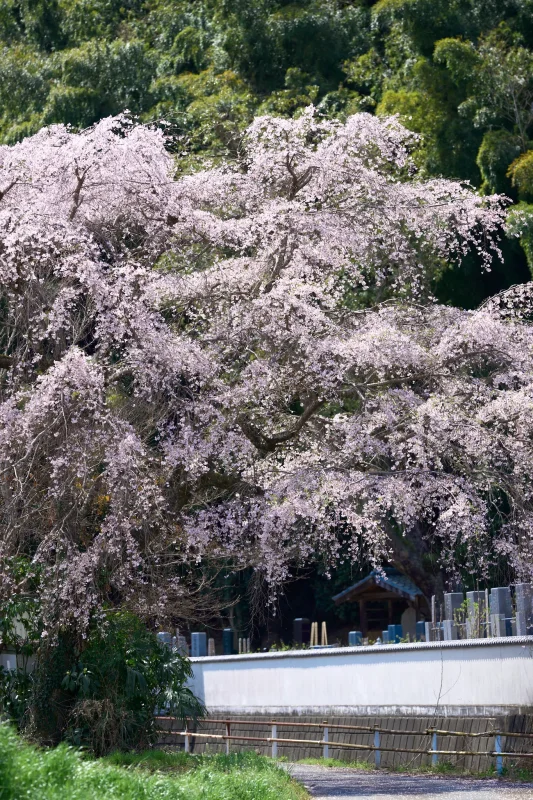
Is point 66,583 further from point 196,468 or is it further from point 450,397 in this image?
point 450,397

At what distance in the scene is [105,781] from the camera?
7.48 metres

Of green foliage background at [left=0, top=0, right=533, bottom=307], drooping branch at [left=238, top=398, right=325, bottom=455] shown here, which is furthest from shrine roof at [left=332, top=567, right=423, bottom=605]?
drooping branch at [left=238, top=398, right=325, bottom=455]

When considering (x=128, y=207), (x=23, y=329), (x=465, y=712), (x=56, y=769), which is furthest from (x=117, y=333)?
(x=465, y=712)

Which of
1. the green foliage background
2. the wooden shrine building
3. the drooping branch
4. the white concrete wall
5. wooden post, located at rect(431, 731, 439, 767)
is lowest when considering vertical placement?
wooden post, located at rect(431, 731, 439, 767)

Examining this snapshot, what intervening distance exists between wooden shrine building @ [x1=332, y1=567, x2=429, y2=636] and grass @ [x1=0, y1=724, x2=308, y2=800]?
1780 cm

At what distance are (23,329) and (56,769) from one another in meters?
7.01

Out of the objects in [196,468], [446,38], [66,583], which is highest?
[446,38]

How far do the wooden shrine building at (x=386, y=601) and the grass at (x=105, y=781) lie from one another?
17.8 m

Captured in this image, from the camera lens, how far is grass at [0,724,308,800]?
6.47 meters

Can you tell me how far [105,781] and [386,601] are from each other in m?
25.3

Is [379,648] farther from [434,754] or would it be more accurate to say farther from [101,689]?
[101,689]

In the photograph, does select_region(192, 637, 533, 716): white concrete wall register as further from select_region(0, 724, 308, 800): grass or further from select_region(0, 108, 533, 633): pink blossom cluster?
select_region(0, 724, 308, 800): grass

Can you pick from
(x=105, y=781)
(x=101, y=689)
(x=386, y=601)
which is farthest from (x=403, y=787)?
(x=386, y=601)

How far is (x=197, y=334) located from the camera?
1377 cm
